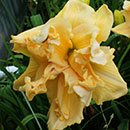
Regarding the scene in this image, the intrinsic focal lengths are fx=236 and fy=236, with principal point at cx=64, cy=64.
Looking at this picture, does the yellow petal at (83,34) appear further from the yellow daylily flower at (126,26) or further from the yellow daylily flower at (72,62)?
the yellow daylily flower at (126,26)

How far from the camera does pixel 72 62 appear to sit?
63 centimetres

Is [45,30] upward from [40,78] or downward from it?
upward

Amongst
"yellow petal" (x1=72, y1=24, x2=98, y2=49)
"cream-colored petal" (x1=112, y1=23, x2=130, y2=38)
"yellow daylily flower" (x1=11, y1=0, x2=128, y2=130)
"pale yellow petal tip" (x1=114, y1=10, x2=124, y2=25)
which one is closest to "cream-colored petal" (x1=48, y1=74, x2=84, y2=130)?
"yellow daylily flower" (x1=11, y1=0, x2=128, y2=130)

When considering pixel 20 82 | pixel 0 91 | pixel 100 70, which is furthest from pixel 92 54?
pixel 0 91

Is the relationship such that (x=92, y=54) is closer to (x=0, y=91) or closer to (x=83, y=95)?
(x=83, y=95)

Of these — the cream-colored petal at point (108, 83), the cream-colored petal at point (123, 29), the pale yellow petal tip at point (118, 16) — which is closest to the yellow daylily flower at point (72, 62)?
the cream-colored petal at point (108, 83)

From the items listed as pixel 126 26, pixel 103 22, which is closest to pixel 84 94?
pixel 103 22

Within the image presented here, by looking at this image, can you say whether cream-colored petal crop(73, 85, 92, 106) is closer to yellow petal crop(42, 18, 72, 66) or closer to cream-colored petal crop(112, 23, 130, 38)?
yellow petal crop(42, 18, 72, 66)

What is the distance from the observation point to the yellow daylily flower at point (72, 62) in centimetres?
58

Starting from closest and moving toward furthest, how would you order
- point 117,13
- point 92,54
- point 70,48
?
point 92,54, point 70,48, point 117,13

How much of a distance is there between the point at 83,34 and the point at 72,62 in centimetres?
8

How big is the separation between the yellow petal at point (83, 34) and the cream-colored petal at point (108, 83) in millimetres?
Result: 65

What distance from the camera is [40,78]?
0.64 m

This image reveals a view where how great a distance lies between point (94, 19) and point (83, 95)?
21cm
